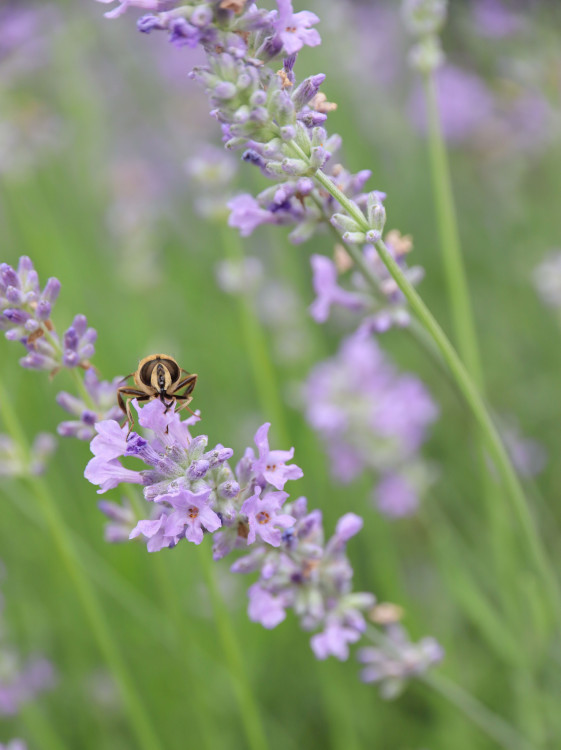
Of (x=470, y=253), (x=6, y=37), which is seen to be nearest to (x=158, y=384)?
(x=6, y=37)

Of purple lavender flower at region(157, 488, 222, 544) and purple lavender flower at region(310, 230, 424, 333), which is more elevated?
purple lavender flower at region(310, 230, 424, 333)

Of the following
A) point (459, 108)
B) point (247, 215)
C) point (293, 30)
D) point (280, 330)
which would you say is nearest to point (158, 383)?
point (247, 215)

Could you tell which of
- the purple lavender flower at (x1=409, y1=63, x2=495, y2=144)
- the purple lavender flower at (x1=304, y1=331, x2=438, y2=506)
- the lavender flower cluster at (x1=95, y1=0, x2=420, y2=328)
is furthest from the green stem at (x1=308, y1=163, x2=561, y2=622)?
the purple lavender flower at (x1=409, y1=63, x2=495, y2=144)

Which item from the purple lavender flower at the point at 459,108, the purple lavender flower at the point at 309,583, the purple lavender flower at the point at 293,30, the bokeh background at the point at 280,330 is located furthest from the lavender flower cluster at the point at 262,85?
the purple lavender flower at the point at 459,108

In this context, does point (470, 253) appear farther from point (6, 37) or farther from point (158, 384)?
point (158, 384)

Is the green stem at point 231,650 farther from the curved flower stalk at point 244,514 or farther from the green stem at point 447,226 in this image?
the green stem at point 447,226

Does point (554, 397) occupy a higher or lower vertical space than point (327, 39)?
lower

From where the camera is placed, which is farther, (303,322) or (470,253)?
(470,253)

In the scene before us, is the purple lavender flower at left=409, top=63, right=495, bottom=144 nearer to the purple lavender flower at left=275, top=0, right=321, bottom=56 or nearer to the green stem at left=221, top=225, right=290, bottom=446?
the green stem at left=221, top=225, right=290, bottom=446
